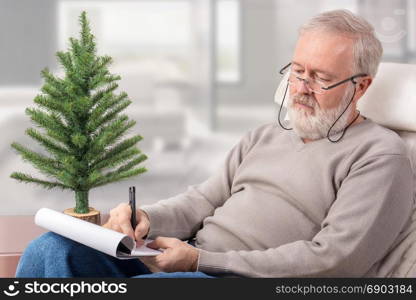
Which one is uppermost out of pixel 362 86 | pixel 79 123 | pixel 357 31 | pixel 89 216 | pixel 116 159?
pixel 357 31

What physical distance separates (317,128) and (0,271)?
91cm

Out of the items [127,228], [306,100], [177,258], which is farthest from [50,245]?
[306,100]

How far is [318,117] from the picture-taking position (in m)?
1.66

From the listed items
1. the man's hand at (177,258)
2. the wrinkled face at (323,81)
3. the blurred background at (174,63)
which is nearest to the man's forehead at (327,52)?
the wrinkled face at (323,81)

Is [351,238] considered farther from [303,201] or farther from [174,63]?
[174,63]

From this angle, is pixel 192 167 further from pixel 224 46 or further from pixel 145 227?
pixel 145 227

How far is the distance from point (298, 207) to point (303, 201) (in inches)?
0.8

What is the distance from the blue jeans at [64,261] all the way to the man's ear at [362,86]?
25.5 inches

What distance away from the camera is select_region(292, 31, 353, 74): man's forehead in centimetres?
160

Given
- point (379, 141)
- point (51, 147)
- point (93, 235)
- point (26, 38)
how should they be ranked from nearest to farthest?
point (93, 235) < point (379, 141) < point (51, 147) < point (26, 38)

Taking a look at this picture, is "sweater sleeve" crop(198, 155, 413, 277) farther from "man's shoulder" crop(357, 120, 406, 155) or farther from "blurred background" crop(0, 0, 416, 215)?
"blurred background" crop(0, 0, 416, 215)

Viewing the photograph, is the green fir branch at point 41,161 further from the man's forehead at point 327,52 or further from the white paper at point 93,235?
the man's forehead at point 327,52

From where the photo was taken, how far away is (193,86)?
3.61 meters

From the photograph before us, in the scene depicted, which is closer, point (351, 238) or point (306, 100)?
point (351, 238)
